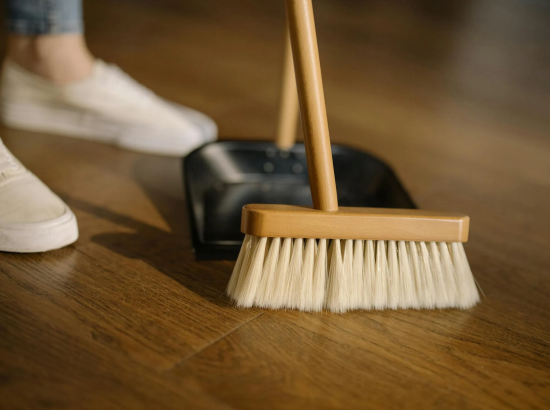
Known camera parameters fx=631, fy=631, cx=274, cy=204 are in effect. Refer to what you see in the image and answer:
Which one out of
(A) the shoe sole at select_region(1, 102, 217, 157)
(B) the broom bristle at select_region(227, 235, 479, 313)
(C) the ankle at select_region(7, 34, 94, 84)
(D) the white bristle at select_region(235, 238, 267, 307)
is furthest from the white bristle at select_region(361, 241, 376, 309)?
(C) the ankle at select_region(7, 34, 94, 84)

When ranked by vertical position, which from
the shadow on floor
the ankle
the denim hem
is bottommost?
the shadow on floor

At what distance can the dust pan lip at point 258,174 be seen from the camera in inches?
34.7

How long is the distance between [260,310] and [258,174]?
1.28 ft

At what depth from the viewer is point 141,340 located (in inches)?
23.3

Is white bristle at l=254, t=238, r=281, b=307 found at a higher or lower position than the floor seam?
higher

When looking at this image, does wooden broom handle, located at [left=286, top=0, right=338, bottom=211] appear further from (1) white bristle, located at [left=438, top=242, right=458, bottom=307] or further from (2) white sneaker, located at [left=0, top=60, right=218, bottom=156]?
(2) white sneaker, located at [left=0, top=60, right=218, bottom=156]

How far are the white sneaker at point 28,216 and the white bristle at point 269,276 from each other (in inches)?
9.6

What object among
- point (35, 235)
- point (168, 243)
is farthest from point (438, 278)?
point (35, 235)

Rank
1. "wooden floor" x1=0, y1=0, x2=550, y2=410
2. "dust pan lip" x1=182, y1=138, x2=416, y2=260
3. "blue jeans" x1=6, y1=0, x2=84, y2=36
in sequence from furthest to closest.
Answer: "blue jeans" x1=6, y1=0, x2=84, y2=36 → "dust pan lip" x1=182, y1=138, x2=416, y2=260 → "wooden floor" x1=0, y1=0, x2=550, y2=410

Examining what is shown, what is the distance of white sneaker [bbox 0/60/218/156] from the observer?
1.06 metres

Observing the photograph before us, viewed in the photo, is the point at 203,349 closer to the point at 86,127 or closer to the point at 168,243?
the point at 168,243

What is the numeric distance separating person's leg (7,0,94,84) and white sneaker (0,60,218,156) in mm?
16

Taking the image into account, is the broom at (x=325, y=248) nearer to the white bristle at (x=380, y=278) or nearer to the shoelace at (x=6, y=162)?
the white bristle at (x=380, y=278)

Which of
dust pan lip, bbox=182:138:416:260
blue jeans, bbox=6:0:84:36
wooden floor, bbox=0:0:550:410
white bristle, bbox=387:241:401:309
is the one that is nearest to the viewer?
wooden floor, bbox=0:0:550:410
